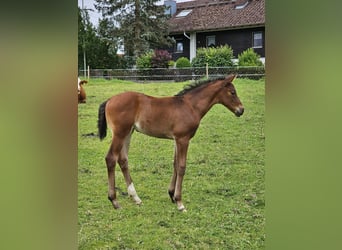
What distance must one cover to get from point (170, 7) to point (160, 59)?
1.16 ft

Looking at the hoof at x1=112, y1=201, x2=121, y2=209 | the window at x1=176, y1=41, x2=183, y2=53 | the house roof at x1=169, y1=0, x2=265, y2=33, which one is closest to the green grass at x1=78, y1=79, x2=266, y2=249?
the hoof at x1=112, y1=201, x2=121, y2=209

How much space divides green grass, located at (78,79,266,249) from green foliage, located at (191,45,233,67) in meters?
0.17

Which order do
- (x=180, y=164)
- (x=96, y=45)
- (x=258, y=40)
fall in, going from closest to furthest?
(x=258, y=40) → (x=180, y=164) → (x=96, y=45)

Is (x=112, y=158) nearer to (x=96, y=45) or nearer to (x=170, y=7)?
(x=96, y=45)

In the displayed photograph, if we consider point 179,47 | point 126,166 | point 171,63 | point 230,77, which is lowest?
point 126,166

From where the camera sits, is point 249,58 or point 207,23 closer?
point 249,58

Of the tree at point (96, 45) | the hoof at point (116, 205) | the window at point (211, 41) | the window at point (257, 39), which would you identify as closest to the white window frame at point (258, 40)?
the window at point (257, 39)

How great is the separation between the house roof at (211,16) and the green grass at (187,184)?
1.40 ft

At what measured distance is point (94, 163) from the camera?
2709 millimetres

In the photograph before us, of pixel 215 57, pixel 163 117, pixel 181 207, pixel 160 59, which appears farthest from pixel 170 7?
pixel 181 207

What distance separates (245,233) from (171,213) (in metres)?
0.47

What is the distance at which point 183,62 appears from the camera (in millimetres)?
2801

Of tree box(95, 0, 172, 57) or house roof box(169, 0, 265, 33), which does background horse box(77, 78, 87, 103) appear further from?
house roof box(169, 0, 265, 33)
